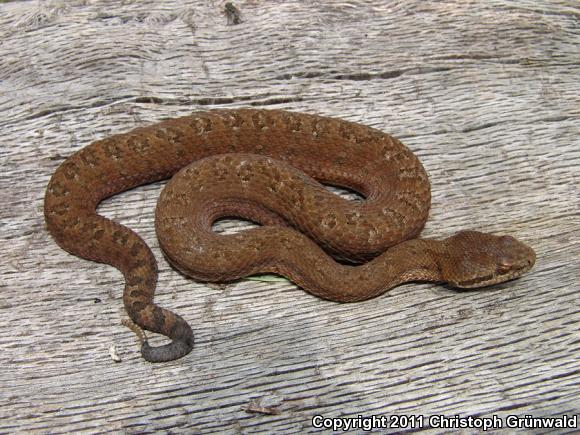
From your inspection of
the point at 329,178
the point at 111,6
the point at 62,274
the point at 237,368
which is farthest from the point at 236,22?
the point at 237,368

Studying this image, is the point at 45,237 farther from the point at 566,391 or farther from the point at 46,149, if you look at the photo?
the point at 566,391

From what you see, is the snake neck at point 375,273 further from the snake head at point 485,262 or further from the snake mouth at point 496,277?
the snake mouth at point 496,277

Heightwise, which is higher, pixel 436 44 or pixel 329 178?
pixel 436 44

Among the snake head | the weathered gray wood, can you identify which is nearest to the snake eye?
the snake head

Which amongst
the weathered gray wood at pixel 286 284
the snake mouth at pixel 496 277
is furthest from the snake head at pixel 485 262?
the weathered gray wood at pixel 286 284

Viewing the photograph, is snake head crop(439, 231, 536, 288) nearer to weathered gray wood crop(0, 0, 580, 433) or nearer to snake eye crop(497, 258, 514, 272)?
snake eye crop(497, 258, 514, 272)

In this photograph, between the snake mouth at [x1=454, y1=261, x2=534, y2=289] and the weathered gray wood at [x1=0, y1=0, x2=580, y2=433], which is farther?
the snake mouth at [x1=454, y1=261, x2=534, y2=289]

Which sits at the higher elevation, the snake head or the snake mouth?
the snake head

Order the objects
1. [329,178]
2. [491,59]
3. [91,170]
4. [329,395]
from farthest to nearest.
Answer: [491,59] → [329,178] → [91,170] → [329,395]
